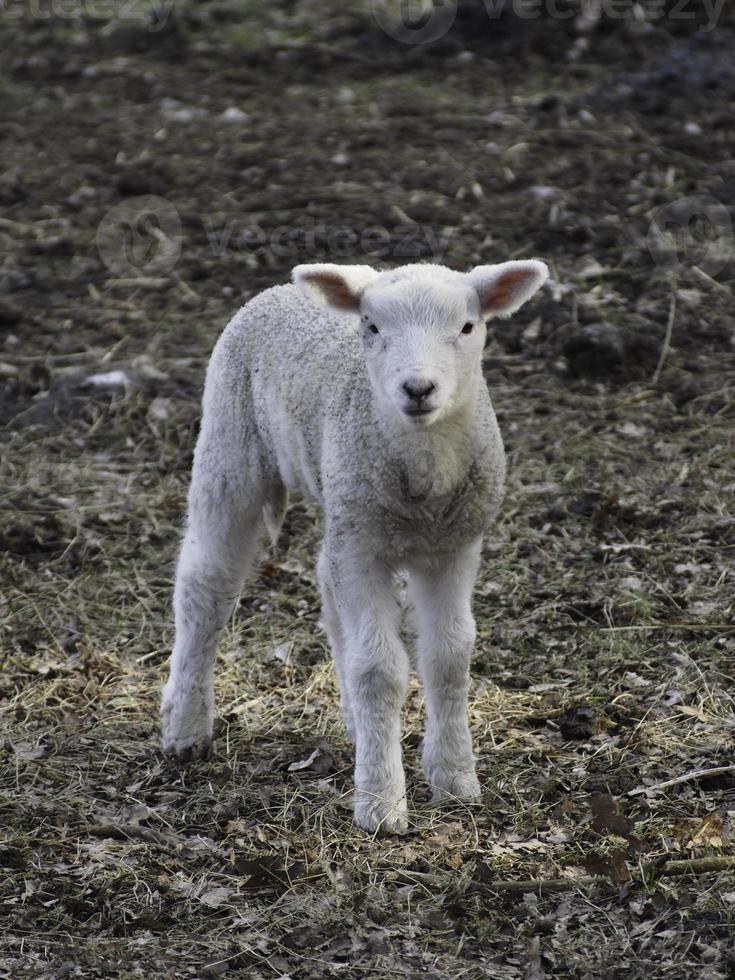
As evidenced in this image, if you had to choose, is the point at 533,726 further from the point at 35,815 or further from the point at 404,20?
the point at 404,20

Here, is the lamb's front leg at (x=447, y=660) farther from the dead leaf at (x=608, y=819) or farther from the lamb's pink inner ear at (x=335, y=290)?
the lamb's pink inner ear at (x=335, y=290)

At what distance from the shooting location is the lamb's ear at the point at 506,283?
15.4 ft

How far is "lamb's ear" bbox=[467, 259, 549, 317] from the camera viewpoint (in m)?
4.69

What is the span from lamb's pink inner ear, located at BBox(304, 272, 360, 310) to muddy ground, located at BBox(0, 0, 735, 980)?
1.75m

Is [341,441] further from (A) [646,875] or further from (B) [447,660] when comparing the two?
(A) [646,875]

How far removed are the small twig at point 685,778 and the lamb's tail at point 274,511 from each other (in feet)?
5.65

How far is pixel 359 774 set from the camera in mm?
4828

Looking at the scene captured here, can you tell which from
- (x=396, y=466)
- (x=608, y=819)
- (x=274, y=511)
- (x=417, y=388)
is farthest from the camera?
(x=274, y=511)

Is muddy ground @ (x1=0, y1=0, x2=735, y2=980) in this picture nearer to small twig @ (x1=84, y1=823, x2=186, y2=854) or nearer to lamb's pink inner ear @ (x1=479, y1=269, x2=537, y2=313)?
small twig @ (x1=84, y1=823, x2=186, y2=854)

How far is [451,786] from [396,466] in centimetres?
118

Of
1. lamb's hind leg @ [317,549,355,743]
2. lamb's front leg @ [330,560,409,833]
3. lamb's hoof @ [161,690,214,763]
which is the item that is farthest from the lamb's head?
lamb's hoof @ [161,690,214,763]

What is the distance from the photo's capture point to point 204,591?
219 inches

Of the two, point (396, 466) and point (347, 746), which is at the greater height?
point (396, 466)

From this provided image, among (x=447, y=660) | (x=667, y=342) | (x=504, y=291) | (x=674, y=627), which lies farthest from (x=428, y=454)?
(x=667, y=342)
